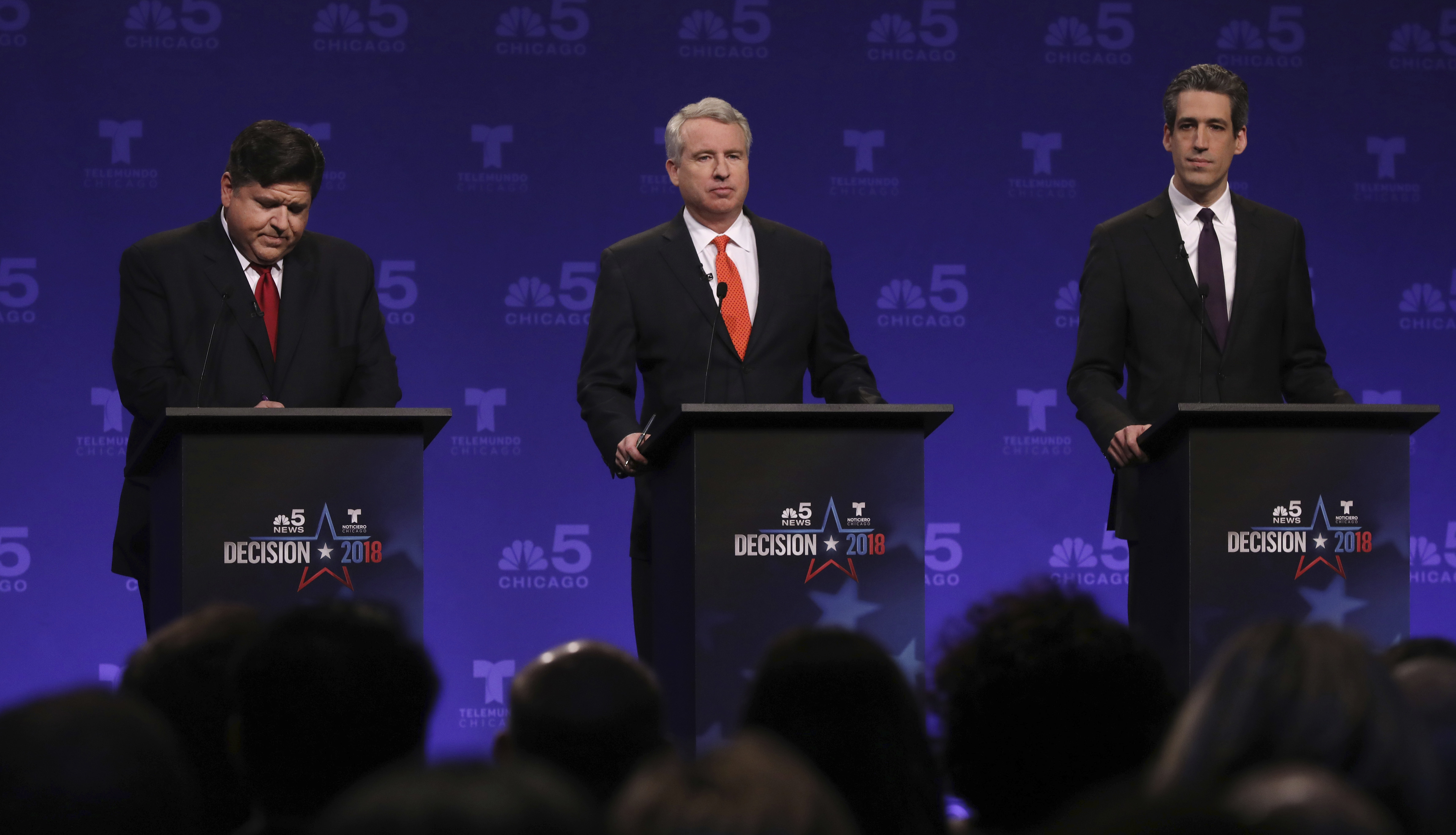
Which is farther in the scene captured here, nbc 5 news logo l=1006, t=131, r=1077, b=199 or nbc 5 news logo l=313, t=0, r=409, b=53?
nbc 5 news logo l=1006, t=131, r=1077, b=199

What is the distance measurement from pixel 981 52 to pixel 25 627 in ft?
13.5

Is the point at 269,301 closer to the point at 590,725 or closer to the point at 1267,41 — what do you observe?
the point at 590,725

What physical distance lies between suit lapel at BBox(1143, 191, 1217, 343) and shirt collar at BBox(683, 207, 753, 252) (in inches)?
40.5

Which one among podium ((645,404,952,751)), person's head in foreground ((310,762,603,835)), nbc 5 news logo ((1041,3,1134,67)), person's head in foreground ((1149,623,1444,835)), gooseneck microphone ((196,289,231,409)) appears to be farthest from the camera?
nbc 5 news logo ((1041,3,1134,67))

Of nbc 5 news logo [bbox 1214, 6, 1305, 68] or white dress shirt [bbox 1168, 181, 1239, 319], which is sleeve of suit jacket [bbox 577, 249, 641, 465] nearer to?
white dress shirt [bbox 1168, 181, 1239, 319]

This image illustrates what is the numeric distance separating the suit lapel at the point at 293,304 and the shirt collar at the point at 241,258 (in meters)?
0.03

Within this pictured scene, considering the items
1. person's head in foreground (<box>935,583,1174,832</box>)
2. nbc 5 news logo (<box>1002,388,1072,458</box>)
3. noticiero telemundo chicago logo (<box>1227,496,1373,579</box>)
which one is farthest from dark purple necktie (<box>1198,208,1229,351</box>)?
person's head in foreground (<box>935,583,1174,832</box>)

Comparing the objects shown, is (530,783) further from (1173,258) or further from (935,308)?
(935,308)

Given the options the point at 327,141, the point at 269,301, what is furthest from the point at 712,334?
the point at 327,141

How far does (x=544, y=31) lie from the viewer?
6.01 meters

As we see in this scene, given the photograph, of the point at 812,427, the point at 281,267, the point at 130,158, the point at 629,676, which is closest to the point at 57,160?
the point at 130,158

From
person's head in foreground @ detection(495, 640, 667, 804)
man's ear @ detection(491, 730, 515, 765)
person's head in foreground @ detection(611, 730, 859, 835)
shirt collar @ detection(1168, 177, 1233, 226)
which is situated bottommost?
man's ear @ detection(491, 730, 515, 765)

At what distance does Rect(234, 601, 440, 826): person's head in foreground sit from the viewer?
1594 millimetres

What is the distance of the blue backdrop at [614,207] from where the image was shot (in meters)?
5.77
